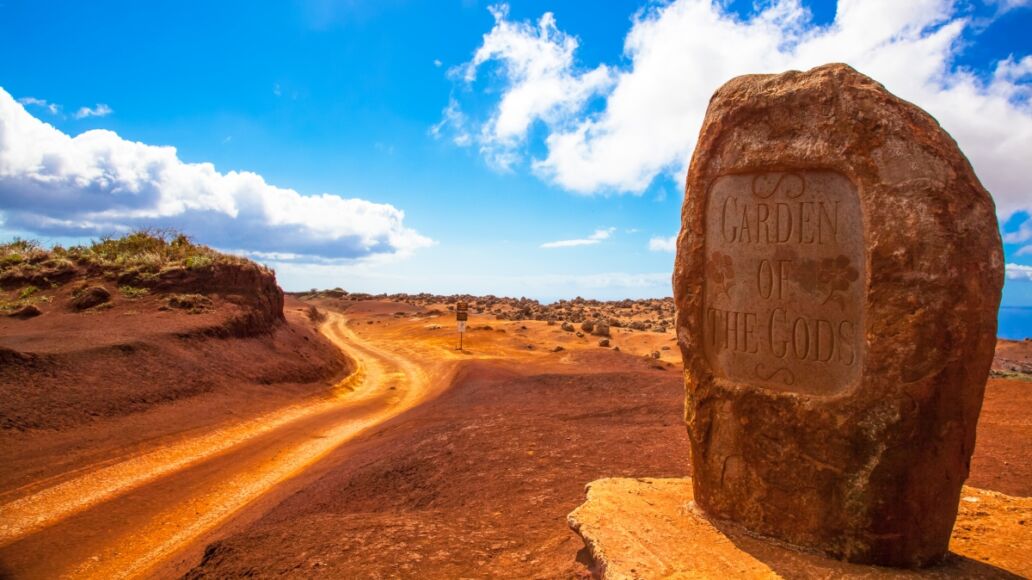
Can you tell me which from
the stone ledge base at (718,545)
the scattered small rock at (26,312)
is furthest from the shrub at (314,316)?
the stone ledge base at (718,545)

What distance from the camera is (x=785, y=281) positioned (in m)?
4.89

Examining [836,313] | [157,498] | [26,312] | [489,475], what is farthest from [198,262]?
[836,313]

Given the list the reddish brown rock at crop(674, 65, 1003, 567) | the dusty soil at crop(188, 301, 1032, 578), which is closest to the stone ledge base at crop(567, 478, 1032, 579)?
the reddish brown rock at crop(674, 65, 1003, 567)

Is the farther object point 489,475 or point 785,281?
point 489,475

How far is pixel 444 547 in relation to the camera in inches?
201

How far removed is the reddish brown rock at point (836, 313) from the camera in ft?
13.8

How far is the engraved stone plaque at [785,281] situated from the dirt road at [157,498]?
599 centimetres

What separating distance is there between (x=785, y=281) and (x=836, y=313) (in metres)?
0.47

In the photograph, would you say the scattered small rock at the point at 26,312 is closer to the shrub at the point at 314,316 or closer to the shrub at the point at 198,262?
the shrub at the point at 198,262

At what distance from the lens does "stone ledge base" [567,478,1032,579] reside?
14.1 feet

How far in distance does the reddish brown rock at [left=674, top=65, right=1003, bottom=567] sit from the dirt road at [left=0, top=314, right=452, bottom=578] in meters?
5.86

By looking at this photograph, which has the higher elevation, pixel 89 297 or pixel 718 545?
pixel 89 297

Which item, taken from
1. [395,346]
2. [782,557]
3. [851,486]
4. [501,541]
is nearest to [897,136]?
[851,486]

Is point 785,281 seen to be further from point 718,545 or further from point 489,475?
point 489,475
